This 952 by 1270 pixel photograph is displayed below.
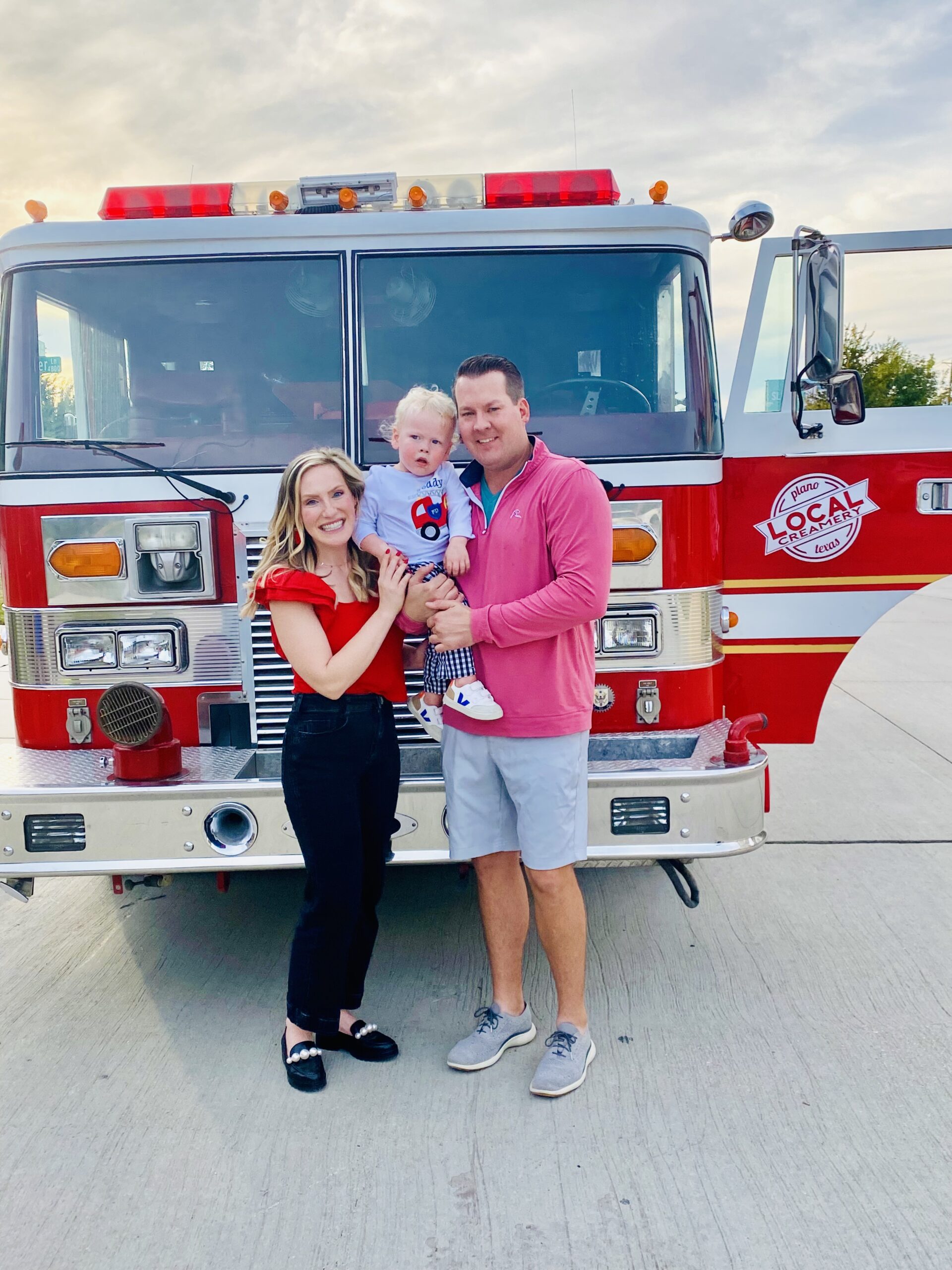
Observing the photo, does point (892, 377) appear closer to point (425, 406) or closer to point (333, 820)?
point (425, 406)

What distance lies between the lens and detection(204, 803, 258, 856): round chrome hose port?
9.99ft

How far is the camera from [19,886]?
325 centimetres

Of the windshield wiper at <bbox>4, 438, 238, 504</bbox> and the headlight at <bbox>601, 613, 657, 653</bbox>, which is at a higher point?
the windshield wiper at <bbox>4, 438, 238, 504</bbox>

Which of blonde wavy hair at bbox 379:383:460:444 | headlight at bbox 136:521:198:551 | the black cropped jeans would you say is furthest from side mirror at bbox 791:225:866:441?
headlight at bbox 136:521:198:551

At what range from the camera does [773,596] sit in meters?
4.05

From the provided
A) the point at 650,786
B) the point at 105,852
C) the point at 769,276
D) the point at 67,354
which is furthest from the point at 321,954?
the point at 769,276

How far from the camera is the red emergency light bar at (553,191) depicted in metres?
3.68

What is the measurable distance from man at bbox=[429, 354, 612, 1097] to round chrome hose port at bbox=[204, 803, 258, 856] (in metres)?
0.61

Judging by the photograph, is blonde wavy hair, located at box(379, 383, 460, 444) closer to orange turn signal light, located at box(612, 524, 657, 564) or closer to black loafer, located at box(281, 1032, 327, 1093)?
orange turn signal light, located at box(612, 524, 657, 564)

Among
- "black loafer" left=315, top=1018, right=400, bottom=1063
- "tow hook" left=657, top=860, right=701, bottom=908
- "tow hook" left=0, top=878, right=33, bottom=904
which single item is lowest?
"black loafer" left=315, top=1018, right=400, bottom=1063

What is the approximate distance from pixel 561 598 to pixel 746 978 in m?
1.67

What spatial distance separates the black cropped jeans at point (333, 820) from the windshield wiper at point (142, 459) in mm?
866

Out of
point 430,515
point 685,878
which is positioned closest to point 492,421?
point 430,515

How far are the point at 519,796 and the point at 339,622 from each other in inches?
27.3
